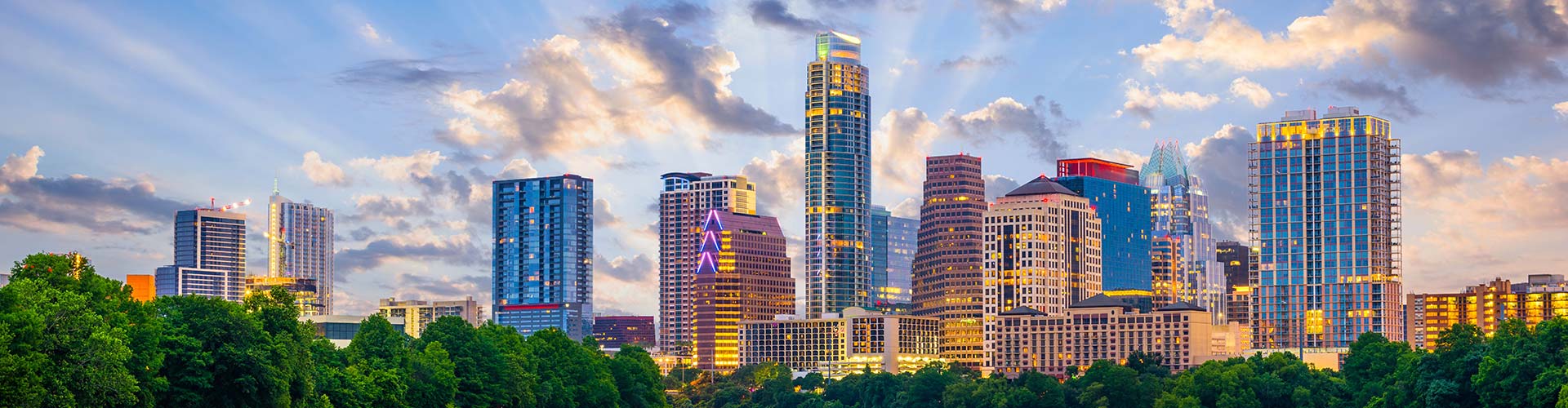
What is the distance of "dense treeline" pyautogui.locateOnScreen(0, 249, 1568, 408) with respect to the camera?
81.6m

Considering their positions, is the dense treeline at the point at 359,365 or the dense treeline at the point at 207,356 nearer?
the dense treeline at the point at 207,356

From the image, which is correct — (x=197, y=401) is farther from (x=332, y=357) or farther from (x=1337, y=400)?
(x=1337, y=400)

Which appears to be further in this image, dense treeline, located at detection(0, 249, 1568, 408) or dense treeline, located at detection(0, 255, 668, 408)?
dense treeline, located at detection(0, 249, 1568, 408)

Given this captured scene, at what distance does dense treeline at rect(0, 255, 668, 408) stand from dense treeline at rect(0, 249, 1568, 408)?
0.32 ft

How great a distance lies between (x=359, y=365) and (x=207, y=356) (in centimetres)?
2640

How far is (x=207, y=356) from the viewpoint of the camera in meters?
96.1

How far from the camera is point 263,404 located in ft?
328

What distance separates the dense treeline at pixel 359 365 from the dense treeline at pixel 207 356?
99mm

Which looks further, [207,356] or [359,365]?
[359,365]

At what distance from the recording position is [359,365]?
122 metres

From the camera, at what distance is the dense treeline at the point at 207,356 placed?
3155 inches

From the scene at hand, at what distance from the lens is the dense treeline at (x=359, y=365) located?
268 ft

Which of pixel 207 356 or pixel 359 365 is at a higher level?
pixel 207 356

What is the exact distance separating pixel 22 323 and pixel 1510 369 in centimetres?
9405
